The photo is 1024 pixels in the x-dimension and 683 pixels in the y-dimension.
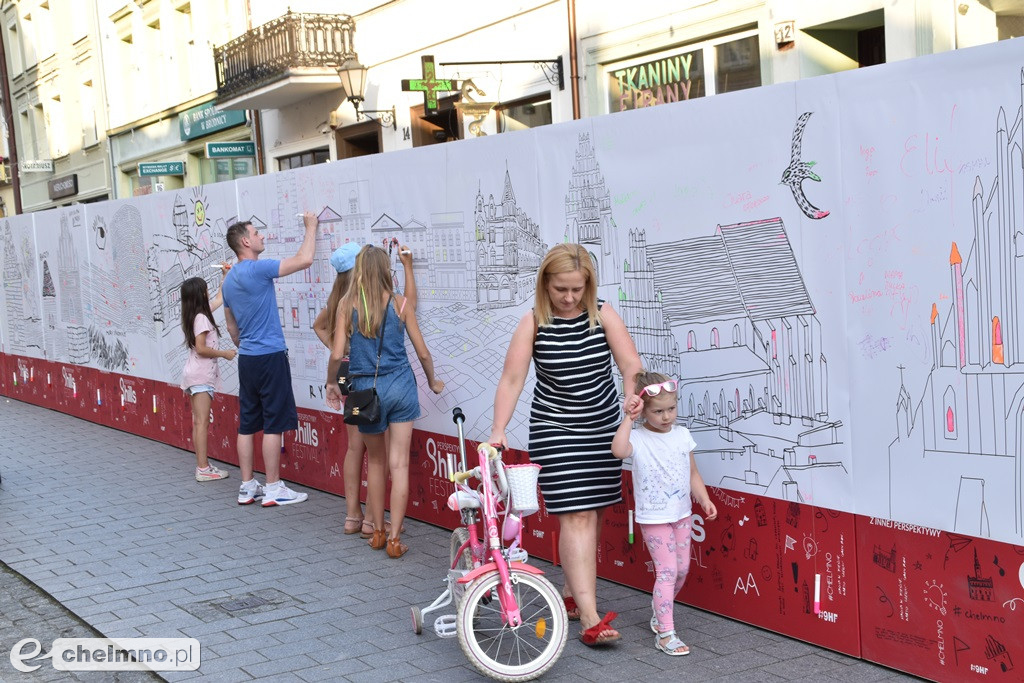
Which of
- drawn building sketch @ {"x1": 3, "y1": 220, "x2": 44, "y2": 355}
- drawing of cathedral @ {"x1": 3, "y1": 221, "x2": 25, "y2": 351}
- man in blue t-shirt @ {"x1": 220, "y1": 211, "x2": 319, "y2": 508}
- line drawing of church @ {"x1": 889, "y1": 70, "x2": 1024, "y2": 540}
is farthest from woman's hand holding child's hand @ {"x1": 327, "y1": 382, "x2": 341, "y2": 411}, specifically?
drawing of cathedral @ {"x1": 3, "y1": 221, "x2": 25, "y2": 351}

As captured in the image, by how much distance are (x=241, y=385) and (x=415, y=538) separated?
2.20 metres

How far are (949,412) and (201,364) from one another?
6.98m

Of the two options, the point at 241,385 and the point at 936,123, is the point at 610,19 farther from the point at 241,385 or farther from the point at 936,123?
the point at 936,123

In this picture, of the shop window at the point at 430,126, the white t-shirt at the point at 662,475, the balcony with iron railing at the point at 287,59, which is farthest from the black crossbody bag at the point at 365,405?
the balcony with iron railing at the point at 287,59

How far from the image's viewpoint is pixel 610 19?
14.7 m

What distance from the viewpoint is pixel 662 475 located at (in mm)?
5254

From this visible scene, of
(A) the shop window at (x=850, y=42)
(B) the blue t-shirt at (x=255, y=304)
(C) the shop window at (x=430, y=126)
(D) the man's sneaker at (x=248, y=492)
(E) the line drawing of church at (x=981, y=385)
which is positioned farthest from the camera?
(C) the shop window at (x=430, y=126)

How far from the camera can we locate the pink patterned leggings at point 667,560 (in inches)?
206

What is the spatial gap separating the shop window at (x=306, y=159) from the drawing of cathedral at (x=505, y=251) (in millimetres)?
15193

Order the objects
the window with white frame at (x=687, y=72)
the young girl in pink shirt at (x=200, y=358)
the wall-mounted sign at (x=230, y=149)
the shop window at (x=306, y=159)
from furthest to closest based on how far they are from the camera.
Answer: the wall-mounted sign at (x=230, y=149) → the shop window at (x=306, y=159) → the window with white frame at (x=687, y=72) → the young girl in pink shirt at (x=200, y=358)

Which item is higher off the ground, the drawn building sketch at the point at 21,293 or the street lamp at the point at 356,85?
the street lamp at the point at 356,85

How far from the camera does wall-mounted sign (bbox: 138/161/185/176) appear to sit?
27.0 meters

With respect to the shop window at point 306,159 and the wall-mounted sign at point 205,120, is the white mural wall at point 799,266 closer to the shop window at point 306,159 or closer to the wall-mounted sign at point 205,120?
the shop window at point 306,159

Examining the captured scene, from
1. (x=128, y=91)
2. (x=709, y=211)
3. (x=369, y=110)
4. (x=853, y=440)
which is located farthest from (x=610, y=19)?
(x=128, y=91)
